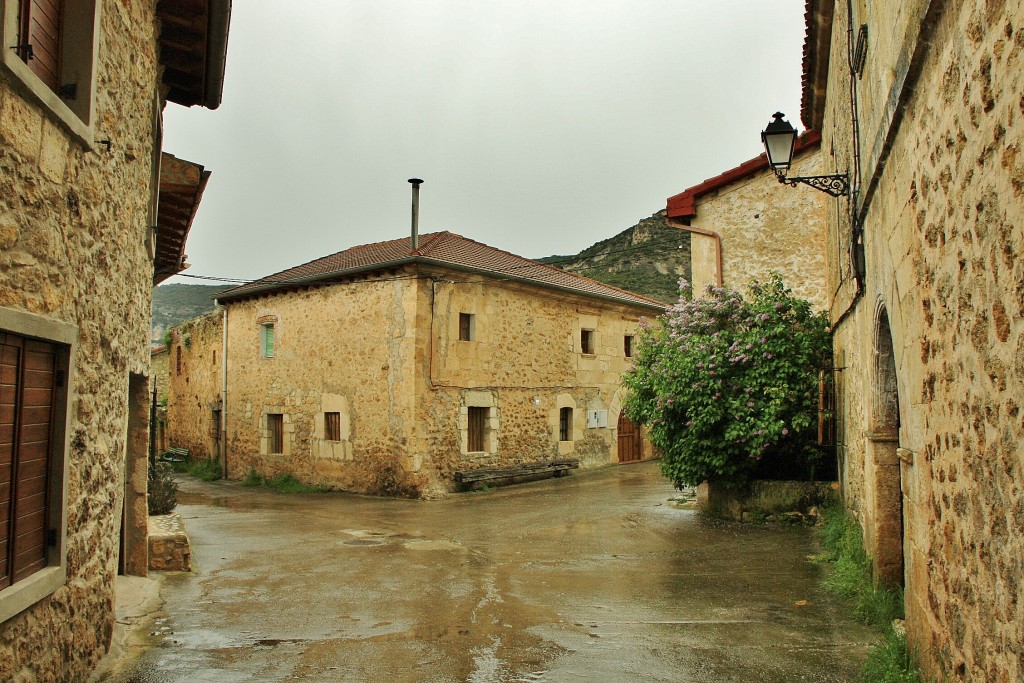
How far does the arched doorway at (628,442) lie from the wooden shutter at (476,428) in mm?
5303

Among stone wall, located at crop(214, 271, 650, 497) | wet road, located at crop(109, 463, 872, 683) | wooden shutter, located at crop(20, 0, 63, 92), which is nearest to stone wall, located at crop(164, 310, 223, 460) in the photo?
stone wall, located at crop(214, 271, 650, 497)

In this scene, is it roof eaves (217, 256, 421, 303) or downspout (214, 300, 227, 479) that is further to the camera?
downspout (214, 300, 227, 479)

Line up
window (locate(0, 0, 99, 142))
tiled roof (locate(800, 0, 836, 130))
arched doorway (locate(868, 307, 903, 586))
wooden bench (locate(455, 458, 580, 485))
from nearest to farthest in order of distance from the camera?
window (locate(0, 0, 99, 142)), arched doorway (locate(868, 307, 903, 586)), tiled roof (locate(800, 0, 836, 130)), wooden bench (locate(455, 458, 580, 485))

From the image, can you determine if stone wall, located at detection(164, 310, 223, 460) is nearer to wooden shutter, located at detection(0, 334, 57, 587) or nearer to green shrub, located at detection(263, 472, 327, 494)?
green shrub, located at detection(263, 472, 327, 494)

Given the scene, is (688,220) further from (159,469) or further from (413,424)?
(159,469)

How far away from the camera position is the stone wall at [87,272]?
12.0 ft

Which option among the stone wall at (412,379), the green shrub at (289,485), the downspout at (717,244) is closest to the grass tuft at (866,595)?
the downspout at (717,244)

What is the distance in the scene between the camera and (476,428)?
659 inches

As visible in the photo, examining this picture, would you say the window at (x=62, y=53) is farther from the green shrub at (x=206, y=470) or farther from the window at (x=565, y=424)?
the green shrub at (x=206, y=470)

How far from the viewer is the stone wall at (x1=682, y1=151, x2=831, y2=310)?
1206 centimetres

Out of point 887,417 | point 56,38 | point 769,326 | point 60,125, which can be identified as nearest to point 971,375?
point 887,417

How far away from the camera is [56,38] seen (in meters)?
4.38

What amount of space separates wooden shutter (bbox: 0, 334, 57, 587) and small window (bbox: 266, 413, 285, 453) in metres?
14.8

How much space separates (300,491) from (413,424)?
3621 mm
